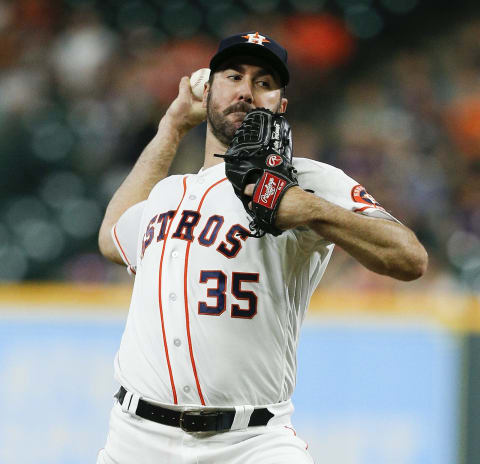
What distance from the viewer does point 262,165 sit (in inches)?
81.4

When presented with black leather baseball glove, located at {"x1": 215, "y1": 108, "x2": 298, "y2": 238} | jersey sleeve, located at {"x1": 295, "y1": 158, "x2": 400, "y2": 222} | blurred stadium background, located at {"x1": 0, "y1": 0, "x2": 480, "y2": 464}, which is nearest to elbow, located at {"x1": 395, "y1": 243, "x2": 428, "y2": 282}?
jersey sleeve, located at {"x1": 295, "y1": 158, "x2": 400, "y2": 222}

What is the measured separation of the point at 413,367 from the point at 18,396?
79.8 inches

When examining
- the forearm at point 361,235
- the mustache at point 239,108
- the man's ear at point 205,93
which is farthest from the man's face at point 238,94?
the forearm at point 361,235

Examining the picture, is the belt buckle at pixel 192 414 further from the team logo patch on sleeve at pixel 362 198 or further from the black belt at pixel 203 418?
the team logo patch on sleeve at pixel 362 198

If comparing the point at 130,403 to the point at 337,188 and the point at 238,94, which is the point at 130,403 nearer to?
the point at 337,188

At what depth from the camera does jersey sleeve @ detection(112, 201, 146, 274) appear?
2.77 m

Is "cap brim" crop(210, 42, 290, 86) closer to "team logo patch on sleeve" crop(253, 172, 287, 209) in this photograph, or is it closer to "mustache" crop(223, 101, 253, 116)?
"mustache" crop(223, 101, 253, 116)

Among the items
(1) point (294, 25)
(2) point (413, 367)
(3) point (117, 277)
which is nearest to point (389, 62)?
(1) point (294, 25)

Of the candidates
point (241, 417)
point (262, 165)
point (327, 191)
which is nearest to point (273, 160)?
point (262, 165)

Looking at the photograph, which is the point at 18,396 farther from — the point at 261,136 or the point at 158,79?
the point at 158,79

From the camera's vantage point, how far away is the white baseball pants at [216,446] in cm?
223

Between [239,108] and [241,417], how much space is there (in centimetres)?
96

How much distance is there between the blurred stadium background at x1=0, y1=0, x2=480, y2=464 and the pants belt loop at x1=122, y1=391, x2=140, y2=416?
186 centimetres

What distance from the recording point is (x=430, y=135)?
6.66 metres
